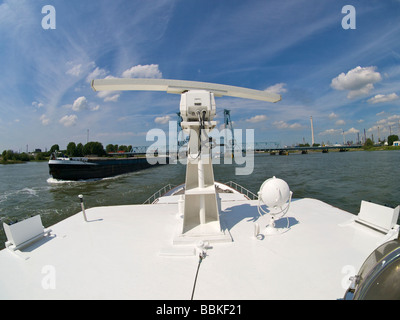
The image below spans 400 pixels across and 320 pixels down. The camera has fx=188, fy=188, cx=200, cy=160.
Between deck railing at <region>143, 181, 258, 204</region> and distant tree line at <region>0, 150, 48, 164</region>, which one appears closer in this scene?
deck railing at <region>143, 181, 258, 204</region>

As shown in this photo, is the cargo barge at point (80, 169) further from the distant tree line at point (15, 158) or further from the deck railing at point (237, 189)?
the distant tree line at point (15, 158)

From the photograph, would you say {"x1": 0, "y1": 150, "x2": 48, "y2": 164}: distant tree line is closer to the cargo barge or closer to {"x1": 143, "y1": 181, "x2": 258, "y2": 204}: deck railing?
the cargo barge

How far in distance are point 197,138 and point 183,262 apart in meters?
2.80

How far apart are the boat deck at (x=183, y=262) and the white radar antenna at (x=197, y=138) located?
42 cm

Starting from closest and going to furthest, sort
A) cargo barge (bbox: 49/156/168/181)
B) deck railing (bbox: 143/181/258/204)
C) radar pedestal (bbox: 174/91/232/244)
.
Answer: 1. radar pedestal (bbox: 174/91/232/244)
2. deck railing (bbox: 143/181/258/204)
3. cargo barge (bbox: 49/156/168/181)

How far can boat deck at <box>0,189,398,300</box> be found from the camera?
273cm

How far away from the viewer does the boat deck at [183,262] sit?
2.73 metres

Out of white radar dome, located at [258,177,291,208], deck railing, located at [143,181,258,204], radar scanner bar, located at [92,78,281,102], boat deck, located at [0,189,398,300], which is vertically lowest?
A: deck railing, located at [143,181,258,204]

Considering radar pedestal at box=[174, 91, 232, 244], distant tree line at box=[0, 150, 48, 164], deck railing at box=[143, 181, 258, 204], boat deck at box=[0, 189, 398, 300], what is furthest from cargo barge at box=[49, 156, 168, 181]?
distant tree line at box=[0, 150, 48, 164]

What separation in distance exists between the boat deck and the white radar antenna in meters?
0.42

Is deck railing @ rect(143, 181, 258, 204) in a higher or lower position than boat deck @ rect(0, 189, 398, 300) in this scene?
lower

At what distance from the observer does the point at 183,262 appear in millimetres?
3459

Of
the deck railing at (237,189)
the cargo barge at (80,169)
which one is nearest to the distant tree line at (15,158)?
the cargo barge at (80,169)

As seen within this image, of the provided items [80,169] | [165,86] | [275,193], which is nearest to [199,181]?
[275,193]
